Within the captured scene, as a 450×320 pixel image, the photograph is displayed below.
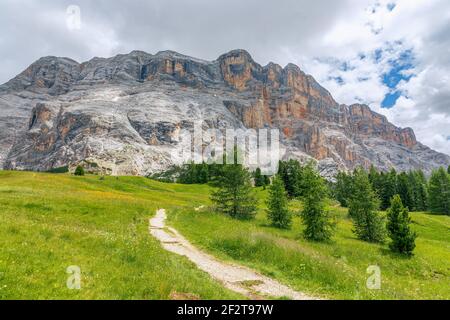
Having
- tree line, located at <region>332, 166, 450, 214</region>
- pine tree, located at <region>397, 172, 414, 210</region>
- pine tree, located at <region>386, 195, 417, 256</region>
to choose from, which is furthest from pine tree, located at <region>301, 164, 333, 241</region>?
pine tree, located at <region>397, 172, 414, 210</region>

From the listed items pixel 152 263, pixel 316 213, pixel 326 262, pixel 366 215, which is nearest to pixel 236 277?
pixel 152 263

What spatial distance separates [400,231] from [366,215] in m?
7.90

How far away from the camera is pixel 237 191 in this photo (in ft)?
122

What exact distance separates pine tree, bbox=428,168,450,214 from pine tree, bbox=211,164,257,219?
70.3 m

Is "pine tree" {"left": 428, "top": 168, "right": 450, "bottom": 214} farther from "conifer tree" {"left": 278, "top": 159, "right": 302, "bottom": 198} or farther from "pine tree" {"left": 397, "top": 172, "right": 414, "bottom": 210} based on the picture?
"conifer tree" {"left": 278, "top": 159, "right": 302, "bottom": 198}

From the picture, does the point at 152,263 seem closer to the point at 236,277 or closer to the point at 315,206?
the point at 236,277

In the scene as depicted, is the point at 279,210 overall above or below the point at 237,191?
below

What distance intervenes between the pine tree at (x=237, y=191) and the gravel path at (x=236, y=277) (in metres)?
16.2

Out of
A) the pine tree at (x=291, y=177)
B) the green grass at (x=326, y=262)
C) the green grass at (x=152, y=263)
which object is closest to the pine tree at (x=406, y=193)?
the pine tree at (x=291, y=177)

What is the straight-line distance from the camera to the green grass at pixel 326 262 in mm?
13602

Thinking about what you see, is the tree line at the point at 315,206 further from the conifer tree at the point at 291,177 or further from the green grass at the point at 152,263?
the conifer tree at the point at 291,177

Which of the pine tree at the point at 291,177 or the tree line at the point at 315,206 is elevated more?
the pine tree at the point at 291,177

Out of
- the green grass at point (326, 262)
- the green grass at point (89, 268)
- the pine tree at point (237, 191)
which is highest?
the pine tree at point (237, 191)
